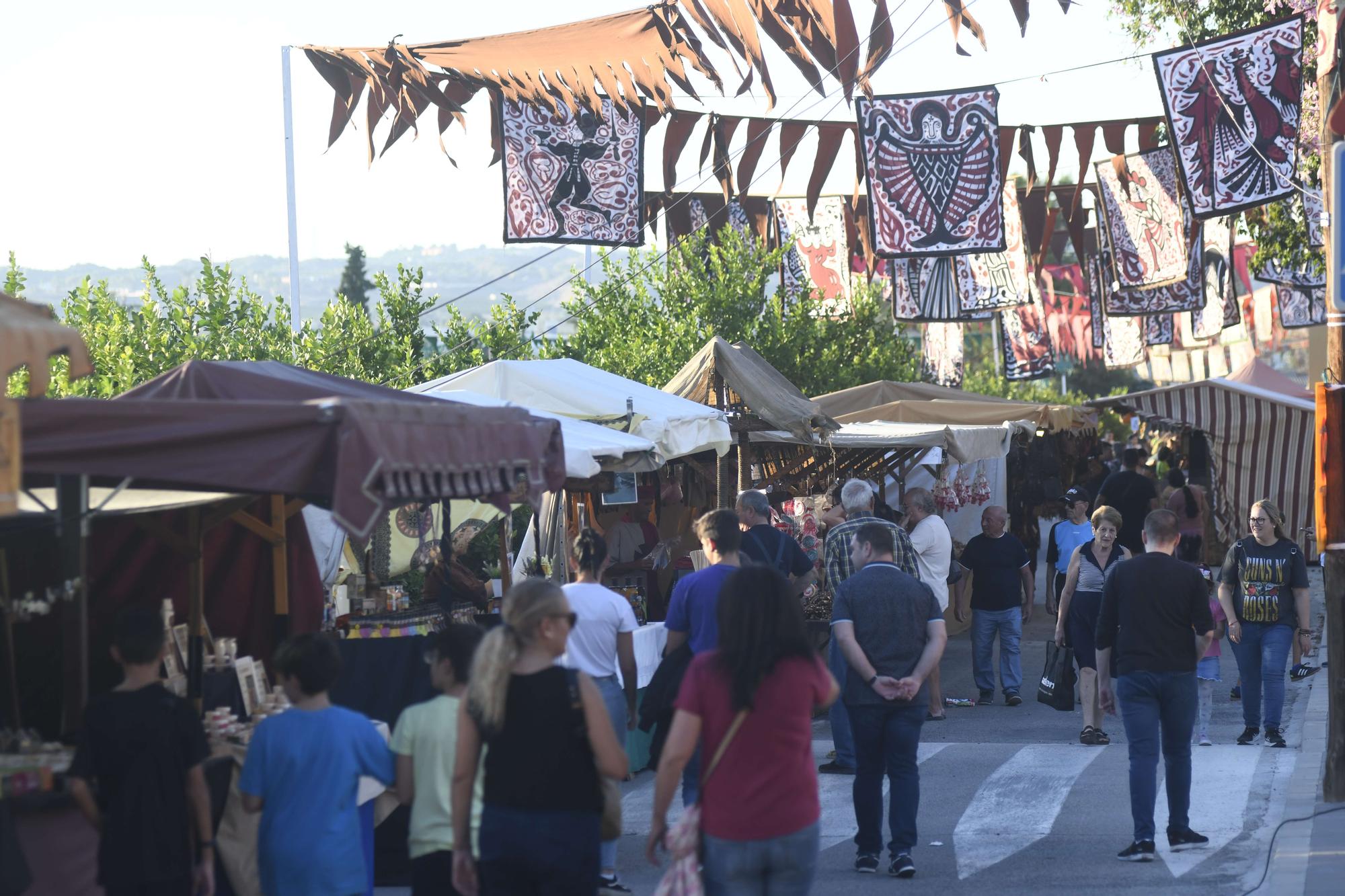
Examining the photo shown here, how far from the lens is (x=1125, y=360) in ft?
111

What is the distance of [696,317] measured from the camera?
26422mm

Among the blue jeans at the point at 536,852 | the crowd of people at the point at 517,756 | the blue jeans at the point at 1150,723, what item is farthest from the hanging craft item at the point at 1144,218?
the blue jeans at the point at 536,852

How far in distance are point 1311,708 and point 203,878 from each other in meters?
9.88

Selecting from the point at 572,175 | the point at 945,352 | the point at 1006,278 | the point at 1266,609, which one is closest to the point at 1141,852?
the point at 1266,609

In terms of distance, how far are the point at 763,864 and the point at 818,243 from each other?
18.9 m

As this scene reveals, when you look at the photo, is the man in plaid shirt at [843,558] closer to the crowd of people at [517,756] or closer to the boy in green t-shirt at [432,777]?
the crowd of people at [517,756]

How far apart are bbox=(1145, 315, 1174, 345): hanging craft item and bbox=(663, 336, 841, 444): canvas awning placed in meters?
18.7

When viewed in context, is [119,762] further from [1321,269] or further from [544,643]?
[1321,269]

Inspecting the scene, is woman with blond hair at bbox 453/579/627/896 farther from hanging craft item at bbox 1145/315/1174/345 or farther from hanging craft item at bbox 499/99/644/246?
hanging craft item at bbox 1145/315/1174/345

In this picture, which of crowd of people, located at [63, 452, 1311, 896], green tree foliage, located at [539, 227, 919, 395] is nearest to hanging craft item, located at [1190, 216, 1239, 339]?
green tree foliage, located at [539, 227, 919, 395]

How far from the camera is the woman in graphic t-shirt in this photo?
1065cm

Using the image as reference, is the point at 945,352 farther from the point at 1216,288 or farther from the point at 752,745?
the point at 752,745

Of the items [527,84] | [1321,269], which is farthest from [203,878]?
[1321,269]

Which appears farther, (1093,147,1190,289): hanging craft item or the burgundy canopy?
(1093,147,1190,289): hanging craft item
